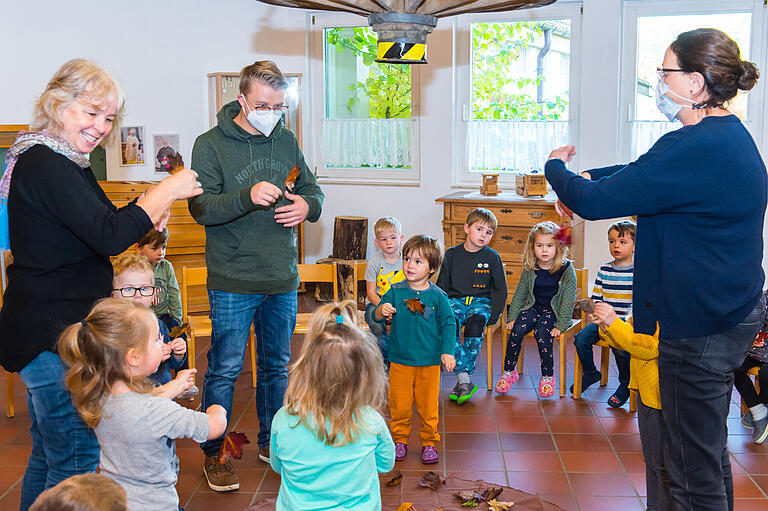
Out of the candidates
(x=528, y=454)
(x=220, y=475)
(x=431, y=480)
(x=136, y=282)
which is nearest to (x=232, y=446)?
(x=220, y=475)

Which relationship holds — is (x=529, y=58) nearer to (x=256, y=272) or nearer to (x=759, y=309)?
(x=256, y=272)

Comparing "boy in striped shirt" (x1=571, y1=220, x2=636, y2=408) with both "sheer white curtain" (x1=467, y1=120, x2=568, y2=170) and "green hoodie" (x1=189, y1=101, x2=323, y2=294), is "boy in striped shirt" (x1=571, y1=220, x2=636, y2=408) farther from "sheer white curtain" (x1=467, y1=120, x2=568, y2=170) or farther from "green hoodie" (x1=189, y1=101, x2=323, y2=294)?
"sheer white curtain" (x1=467, y1=120, x2=568, y2=170)

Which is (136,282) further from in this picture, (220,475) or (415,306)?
(415,306)

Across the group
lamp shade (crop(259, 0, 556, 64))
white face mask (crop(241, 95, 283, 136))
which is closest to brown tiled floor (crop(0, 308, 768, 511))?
→ white face mask (crop(241, 95, 283, 136))

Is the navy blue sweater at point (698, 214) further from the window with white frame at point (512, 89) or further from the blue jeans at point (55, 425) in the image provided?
the window with white frame at point (512, 89)

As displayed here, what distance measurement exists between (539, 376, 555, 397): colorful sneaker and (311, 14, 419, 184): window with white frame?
9.19 feet

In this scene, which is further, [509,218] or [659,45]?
[659,45]

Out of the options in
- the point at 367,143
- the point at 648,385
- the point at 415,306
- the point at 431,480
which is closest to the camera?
the point at 648,385

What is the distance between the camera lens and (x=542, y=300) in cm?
473

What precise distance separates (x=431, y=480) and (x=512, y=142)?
3902 millimetres

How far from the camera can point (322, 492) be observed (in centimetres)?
214

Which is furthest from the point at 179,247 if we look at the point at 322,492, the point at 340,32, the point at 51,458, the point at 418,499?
the point at 322,492

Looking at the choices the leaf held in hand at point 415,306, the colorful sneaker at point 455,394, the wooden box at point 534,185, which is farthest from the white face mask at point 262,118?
the wooden box at point 534,185

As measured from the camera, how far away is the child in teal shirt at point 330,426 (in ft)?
7.01
